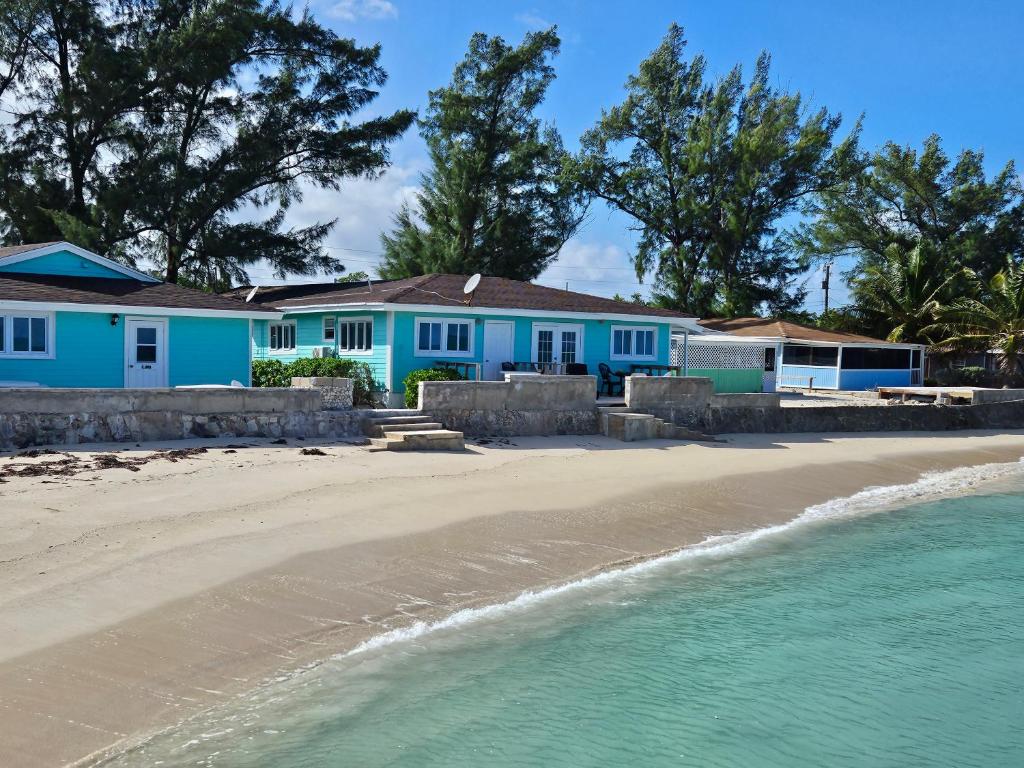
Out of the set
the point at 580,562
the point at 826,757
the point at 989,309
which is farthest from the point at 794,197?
the point at 826,757

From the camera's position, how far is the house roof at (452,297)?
23.5 meters

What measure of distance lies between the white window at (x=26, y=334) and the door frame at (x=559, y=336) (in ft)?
39.7

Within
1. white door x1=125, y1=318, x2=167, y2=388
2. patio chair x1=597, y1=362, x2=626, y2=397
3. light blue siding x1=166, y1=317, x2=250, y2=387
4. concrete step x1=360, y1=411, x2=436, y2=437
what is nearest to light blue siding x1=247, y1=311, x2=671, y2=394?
patio chair x1=597, y1=362, x2=626, y2=397

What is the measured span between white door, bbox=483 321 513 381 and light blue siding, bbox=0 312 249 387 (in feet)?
20.9

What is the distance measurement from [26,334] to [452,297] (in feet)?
33.4

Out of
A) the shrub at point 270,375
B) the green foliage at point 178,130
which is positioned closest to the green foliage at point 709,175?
the green foliage at point 178,130

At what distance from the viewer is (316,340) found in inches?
1016

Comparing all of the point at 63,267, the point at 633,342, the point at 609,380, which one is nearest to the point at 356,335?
the point at 63,267

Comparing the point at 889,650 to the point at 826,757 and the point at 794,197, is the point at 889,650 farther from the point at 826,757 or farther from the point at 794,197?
the point at 794,197

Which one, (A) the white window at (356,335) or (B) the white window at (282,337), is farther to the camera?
(B) the white window at (282,337)

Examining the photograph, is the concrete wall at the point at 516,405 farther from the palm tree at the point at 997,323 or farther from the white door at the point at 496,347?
the palm tree at the point at 997,323

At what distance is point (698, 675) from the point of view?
8562mm

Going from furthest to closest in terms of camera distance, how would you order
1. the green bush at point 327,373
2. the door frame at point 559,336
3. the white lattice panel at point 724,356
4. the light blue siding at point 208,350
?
the white lattice panel at point 724,356, the door frame at point 559,336, the green bush at point 327,373, the light blue siding at point 208,350

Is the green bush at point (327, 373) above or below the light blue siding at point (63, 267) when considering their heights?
below
